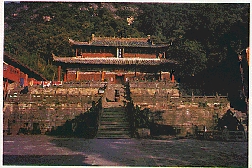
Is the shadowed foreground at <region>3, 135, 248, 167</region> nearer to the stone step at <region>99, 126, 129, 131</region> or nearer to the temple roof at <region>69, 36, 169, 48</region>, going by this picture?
the stone step at <region>99, 126, 129, 131</region>

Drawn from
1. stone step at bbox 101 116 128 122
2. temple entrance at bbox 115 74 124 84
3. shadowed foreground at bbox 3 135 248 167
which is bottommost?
shadowed foreground at bbox 3 135 248 167

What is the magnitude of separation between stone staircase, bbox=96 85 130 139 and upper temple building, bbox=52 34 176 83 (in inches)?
268

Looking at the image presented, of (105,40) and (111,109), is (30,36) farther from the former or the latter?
(111,109)

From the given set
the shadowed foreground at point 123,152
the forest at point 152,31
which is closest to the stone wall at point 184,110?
the shadowed foreground at point 123,152

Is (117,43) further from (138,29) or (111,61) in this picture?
(138,29)

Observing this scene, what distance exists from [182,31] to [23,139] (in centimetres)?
2030

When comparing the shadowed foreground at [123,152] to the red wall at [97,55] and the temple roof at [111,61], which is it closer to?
the temple roof at [111,61]

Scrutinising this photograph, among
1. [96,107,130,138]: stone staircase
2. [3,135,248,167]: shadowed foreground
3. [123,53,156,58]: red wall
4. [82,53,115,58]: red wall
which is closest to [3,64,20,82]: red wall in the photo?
[82,53,115,58]: red wall

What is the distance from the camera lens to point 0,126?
1152 cm

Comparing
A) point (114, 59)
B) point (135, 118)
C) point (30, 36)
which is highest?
point (30, 36)

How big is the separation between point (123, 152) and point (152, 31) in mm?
20495

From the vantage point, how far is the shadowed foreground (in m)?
9.23

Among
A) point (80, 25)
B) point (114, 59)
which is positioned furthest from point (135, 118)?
point (80, 25)

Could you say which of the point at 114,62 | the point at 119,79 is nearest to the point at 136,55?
the point at 114,62
